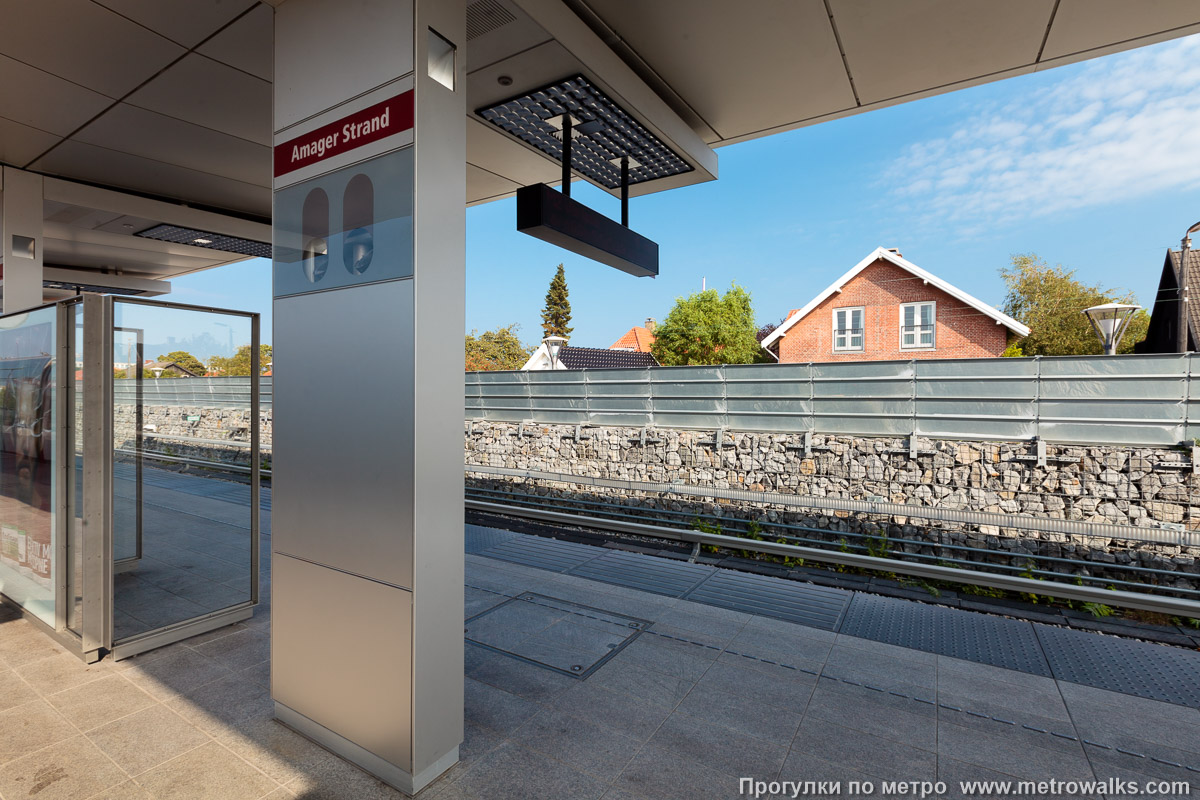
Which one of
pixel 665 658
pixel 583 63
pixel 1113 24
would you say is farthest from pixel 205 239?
pixel 1113 24

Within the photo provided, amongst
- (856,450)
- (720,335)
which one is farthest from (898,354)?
(856,450)

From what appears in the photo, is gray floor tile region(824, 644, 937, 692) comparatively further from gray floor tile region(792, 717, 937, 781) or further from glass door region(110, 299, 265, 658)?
glass door region(110, 299, 265, 658)

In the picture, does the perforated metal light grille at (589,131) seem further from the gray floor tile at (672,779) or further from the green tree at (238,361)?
the gray floor tile at (672,779)

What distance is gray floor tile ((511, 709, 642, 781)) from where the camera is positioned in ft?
7.95

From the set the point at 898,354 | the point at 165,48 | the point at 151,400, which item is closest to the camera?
the point at 165,48

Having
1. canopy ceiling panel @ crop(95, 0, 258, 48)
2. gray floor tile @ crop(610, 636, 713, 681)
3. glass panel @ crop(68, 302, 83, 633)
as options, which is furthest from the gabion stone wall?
canopy ceiling panel @ crop(95, 0, 258, 48)

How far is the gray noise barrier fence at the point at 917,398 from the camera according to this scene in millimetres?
6621

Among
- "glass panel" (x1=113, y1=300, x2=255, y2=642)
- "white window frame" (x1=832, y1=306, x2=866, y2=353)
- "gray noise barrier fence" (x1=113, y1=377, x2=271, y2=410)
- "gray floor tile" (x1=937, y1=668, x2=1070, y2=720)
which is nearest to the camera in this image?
"gray floor tile" (x1=937, y1=668, x2=1070, y2=720)

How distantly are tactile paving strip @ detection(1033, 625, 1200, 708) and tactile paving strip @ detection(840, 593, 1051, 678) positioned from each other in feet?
0.38

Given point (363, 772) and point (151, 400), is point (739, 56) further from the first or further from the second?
point (151, 400)

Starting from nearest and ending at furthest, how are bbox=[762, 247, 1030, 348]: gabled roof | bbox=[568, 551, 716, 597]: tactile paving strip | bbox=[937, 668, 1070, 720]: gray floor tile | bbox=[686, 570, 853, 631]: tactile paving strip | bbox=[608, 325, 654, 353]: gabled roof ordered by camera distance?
bbox=[937, 668, 1070, 720]: gray floor tile, bbox=[686, 570, 853, 631]: tactile paving strip, bbox=[568, 551, 716, 597]: tactile paving strip, bbox=[762, 247, 1030, 348]: gabled roof, bbox=[608, 325, 654, 353]: gabled roof

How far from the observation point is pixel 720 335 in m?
38.3

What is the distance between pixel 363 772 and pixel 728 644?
7.08 ft

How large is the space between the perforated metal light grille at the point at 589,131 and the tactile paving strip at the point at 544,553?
3.39 metres
